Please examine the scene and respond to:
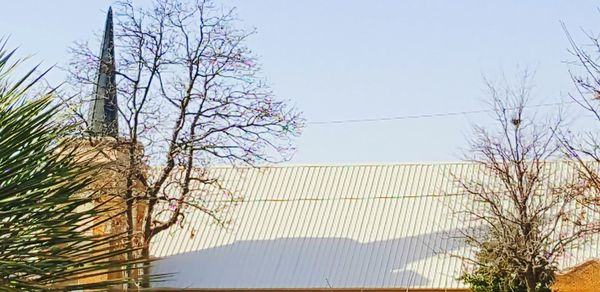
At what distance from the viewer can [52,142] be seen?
6.06 meters

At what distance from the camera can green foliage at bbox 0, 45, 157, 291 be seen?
5.23 metres

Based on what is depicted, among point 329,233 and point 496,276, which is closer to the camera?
point 496,276

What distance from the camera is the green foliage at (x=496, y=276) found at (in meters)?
24.9

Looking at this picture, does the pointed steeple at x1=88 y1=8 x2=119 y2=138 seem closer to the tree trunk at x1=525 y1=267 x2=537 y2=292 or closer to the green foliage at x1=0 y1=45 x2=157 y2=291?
the tree trunk at x1=525 y1=267 x2=537 y2=292

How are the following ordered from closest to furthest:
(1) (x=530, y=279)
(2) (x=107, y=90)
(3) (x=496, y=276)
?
(1) (x=530, y=279) < (3) (x=496, y=276) < (2) (x=107, y=90)

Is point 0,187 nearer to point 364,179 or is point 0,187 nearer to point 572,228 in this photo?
point 572,228

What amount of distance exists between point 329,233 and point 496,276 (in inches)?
390

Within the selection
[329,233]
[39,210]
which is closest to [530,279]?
[329,233]

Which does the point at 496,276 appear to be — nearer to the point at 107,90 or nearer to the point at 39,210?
the point at 107,90

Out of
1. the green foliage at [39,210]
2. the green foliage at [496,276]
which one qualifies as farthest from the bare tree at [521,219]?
the green foliage at [39,210]

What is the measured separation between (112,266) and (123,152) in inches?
816

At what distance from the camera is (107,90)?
27188 millimetres

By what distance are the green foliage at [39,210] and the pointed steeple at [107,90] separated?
2005cm

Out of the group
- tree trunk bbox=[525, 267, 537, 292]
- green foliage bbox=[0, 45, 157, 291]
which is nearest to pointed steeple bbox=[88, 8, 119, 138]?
tree trunk bbox=[525, 267, 537, 292]
